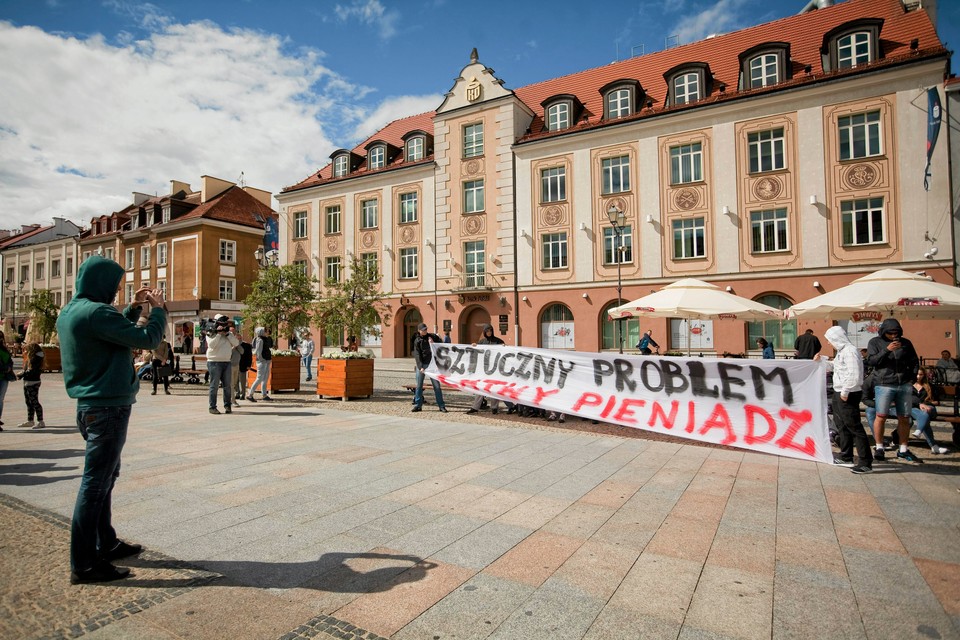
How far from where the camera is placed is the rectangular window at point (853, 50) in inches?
910

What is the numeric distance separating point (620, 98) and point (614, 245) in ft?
26.1

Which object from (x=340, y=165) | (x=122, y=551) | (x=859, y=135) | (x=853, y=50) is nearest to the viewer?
(x=122, y=551)

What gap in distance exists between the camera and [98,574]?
355cm

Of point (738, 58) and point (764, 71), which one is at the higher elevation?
point (738, 58)

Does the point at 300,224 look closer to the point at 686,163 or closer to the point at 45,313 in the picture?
the point at 45,313

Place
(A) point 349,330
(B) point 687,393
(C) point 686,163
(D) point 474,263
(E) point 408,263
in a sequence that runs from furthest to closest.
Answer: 1. (E) point 408,263
2. (D) point 474,263
3. (C) point 686,163
4. (A) point 349,330
5. (B) point 687,393

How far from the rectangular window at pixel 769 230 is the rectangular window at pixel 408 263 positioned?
61.7ft

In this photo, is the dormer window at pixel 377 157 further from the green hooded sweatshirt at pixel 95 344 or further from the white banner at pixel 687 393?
the green hooded sweatshirt at pixel 95 344

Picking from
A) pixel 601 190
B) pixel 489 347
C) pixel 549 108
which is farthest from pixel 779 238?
pixel 489 347

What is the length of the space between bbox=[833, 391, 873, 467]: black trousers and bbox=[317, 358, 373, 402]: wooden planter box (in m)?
10.5

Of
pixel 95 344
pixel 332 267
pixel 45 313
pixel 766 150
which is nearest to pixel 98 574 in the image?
pixel 95 344

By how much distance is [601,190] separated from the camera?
2808cm

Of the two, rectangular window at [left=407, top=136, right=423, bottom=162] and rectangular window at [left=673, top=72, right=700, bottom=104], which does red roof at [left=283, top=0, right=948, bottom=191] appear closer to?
rectangular window at [left=673, top=72, right=700, bottom=104]

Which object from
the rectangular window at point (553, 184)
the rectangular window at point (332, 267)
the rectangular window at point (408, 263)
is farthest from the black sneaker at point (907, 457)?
the rectangular window at point (332, 267)
